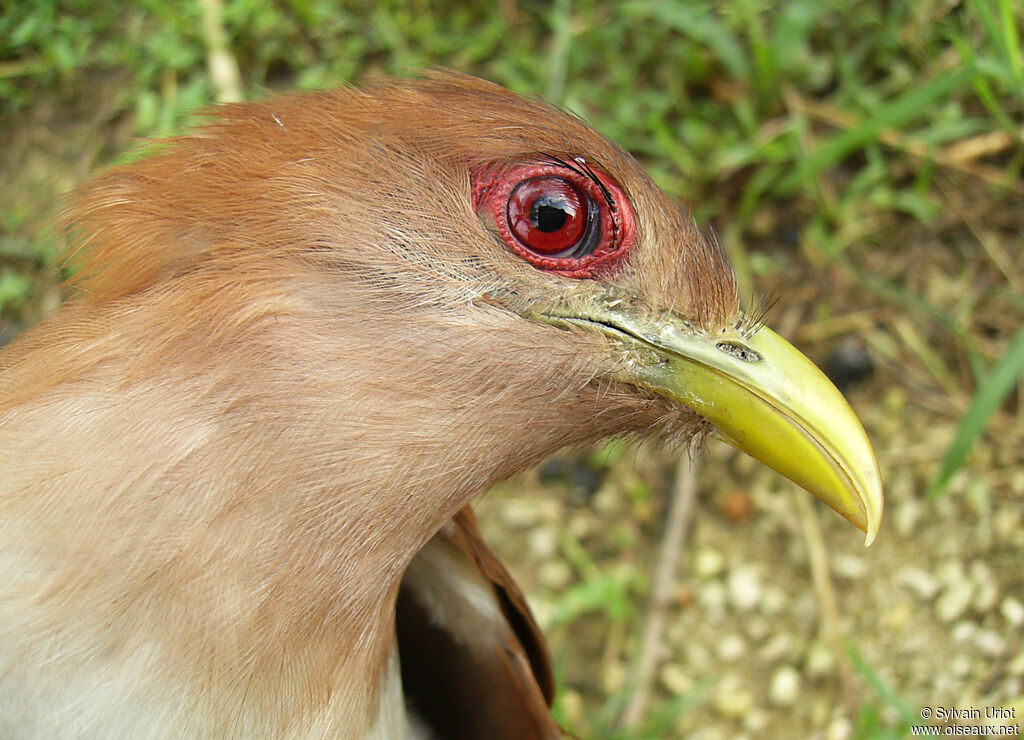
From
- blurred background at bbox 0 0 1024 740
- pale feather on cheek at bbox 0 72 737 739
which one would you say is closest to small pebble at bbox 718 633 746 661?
blurred background at bbox 0 0 1024 740

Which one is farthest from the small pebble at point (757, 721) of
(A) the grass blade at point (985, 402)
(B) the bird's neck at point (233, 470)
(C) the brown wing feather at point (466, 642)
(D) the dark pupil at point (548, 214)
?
(D) the dark pupil at point (548, 214)

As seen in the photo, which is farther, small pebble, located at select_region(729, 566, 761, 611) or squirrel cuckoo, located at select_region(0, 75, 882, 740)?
small pebble, located at select_region(729, 566, 761, 611)

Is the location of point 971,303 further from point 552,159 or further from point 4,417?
point 4,417

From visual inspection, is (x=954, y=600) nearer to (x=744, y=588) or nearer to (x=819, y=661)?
(x=819, y=661)

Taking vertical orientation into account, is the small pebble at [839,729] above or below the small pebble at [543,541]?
below

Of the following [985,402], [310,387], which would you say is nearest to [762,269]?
[985,402]

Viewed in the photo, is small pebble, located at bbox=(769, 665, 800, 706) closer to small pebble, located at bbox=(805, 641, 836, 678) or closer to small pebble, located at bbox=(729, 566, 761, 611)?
small pebble, located at bbox=(805, 641, 836, 678)

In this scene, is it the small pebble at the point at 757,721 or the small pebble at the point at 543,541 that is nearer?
the small pebble at the point at 757,721

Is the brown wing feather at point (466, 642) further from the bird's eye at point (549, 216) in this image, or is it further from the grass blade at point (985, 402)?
the grass blade at point (985, 402)
